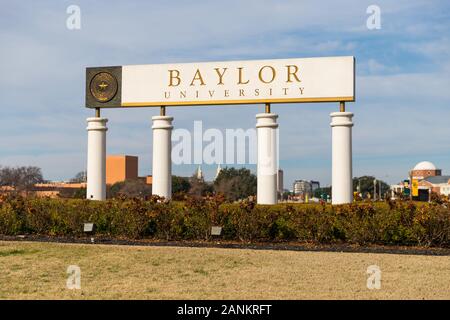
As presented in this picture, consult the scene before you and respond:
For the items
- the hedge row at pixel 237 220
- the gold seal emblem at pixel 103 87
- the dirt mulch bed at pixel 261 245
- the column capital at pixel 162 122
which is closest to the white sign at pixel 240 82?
the gold seal emblem at pixel 103 87

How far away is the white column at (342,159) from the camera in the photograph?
17.7 m

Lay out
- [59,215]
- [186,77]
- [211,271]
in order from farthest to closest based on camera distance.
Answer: [186,77] → [59,215] → [211,271]

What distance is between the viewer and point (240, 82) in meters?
18.7

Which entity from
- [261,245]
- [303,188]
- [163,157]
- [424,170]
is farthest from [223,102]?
[303,188]

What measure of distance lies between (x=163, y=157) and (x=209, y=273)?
34.4 ft

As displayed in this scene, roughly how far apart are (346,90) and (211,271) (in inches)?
403

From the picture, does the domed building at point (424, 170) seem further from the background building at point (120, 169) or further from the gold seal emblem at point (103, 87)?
the gold seal emblem at point (103, 87)

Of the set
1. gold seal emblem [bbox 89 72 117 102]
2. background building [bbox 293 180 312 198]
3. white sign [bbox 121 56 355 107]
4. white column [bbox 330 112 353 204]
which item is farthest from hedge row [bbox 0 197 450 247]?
background building [bbox 293 180 312 198]

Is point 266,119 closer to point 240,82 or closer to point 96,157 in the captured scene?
point 240,82

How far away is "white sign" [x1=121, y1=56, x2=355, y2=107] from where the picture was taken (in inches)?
708

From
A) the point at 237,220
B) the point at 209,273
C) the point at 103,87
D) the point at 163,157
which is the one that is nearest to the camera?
the point at 209,273
